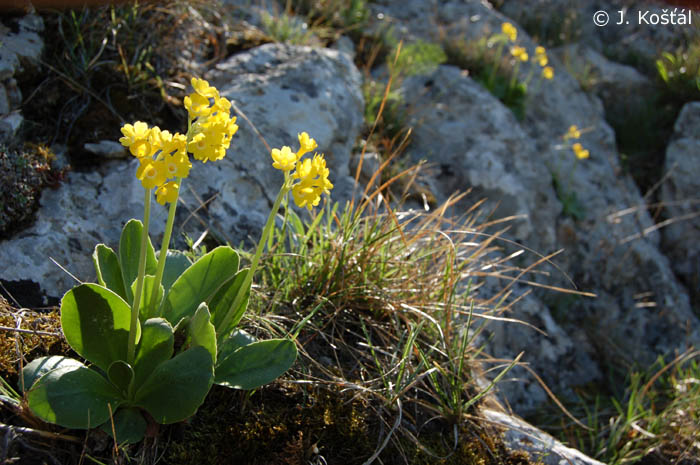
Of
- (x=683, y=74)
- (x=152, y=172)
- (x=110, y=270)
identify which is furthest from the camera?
(x=683, y=74)

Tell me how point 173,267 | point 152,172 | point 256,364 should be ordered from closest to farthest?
point 152,172
point 256,364
point 173,267

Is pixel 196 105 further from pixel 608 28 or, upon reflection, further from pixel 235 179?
pixel 608 28

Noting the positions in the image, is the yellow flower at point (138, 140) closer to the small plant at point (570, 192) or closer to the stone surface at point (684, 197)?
the small plant at point (570, 192)

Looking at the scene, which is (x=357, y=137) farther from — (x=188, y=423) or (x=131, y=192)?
(x=188, y=423)

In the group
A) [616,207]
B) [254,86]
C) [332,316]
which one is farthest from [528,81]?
[332,316]

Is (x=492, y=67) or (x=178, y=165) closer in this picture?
(x=178, y=165)

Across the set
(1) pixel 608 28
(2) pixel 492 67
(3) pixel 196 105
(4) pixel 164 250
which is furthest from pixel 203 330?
(1) pixel 608 28
